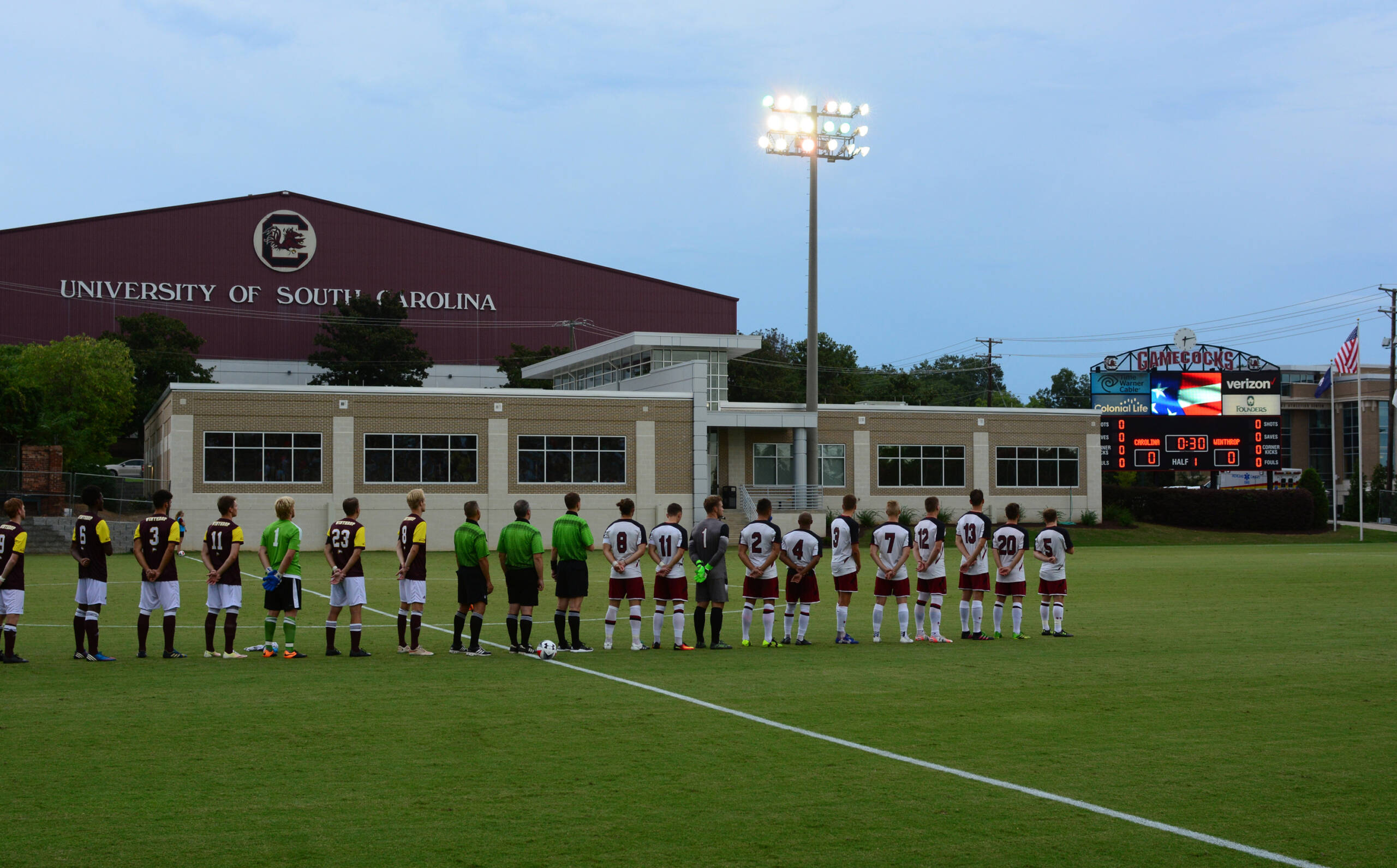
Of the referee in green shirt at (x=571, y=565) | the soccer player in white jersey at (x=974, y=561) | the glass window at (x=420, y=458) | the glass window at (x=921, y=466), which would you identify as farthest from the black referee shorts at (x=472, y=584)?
the glass window at (x=921, y=466)

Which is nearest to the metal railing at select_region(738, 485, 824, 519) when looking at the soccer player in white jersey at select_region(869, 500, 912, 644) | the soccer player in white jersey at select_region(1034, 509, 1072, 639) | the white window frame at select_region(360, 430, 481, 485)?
the white window frame at select_region(360, 430, 481, 485)

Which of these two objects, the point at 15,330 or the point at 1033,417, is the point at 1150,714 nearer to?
the point at 1033,417

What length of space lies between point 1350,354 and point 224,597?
60.6 metres

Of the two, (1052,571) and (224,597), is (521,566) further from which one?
(1052,571)

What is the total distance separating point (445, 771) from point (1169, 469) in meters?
58.2

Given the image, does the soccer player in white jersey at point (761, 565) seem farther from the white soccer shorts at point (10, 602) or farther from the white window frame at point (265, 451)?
the white window frame at point (265, 451)

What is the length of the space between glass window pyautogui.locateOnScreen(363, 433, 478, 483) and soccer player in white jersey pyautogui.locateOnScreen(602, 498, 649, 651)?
115ft

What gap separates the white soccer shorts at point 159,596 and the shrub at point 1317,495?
65.1 metres

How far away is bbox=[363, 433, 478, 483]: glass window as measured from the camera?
49.6m

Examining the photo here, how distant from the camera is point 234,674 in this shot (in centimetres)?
1352

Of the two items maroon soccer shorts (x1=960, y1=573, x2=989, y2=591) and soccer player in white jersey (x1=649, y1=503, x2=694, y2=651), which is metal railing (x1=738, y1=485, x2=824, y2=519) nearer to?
maroon soccer shorts (x1=960, y1=573, x2=989, y2=591)

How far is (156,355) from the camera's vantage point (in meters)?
73.6

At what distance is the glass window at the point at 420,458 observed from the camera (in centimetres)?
4962

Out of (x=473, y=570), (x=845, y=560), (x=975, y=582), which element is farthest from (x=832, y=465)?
(x=473, y=570)
